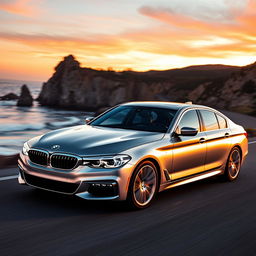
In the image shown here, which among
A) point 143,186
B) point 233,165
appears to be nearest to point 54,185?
point 143,186

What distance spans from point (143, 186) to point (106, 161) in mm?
749

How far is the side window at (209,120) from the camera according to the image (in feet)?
25.2

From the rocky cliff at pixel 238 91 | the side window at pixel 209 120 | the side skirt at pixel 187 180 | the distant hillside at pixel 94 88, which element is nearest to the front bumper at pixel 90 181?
the side skirt at pixel 187 180

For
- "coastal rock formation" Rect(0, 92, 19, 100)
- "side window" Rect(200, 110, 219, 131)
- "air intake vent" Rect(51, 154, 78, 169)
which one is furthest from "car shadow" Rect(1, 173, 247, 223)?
"coastal rock formation" Rect(0, 92, 19, 100)

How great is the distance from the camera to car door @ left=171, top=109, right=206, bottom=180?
667 centimetres

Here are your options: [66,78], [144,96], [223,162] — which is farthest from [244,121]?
[66,78]

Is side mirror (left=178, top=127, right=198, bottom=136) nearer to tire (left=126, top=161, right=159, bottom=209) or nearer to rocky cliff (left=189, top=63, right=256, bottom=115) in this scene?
tire (left=126, top=161, right=159, bottom=209)

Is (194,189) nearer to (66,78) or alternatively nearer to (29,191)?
(29,191)

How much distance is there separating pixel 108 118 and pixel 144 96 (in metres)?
72.2

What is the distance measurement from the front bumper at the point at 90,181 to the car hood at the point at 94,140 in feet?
0.79

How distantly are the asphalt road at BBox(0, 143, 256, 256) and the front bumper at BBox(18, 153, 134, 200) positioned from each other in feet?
0.84

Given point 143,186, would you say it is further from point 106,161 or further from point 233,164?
point 233,164

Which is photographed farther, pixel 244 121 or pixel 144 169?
pixel 244 121

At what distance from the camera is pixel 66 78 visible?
95000mm
